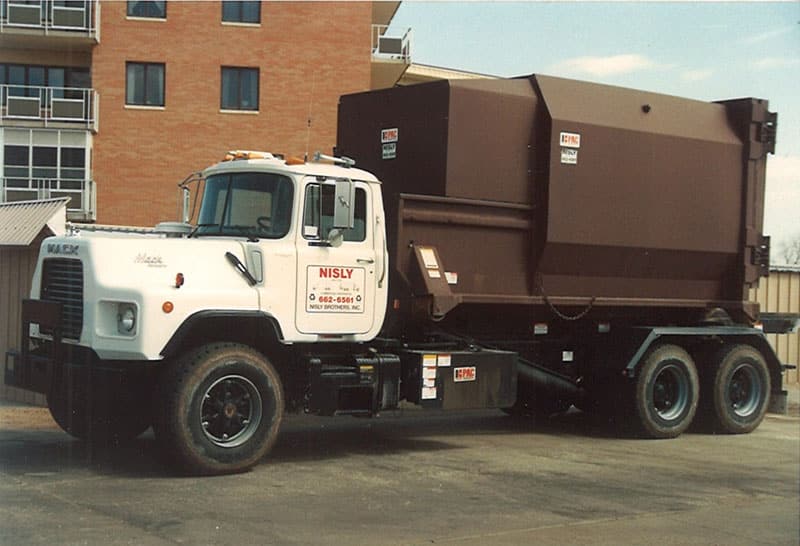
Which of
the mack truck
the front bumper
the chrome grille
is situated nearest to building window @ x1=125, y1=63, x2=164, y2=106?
the mack truck

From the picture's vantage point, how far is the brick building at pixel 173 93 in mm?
36906

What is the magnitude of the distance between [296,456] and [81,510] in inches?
130

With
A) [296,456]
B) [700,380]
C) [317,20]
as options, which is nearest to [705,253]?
[700,380]

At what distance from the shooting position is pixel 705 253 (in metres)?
14.0

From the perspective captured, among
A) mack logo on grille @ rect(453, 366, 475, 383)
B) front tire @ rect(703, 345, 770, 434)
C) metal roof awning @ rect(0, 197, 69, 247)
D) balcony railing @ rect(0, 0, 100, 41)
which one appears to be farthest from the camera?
balcony railing @ rect(0, 0, 100, 41)

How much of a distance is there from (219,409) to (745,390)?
8.08 meters

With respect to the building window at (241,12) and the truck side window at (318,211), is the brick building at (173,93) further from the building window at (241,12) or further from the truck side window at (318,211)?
the truck side window at (318,211)

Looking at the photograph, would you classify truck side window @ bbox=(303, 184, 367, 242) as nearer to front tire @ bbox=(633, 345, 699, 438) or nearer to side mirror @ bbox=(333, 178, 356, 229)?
side mirror @ bbox=(333, 178, 356, 229)

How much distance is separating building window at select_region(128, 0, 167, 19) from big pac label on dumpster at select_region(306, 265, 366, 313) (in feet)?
93.7

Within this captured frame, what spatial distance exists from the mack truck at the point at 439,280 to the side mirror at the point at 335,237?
1.6 inches

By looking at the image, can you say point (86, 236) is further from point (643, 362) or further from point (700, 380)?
point (700, 380)

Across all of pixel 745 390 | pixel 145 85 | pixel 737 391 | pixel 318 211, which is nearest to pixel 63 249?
pixel 318 211

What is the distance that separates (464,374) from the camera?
37.8ft

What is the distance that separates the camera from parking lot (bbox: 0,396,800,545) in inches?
299
